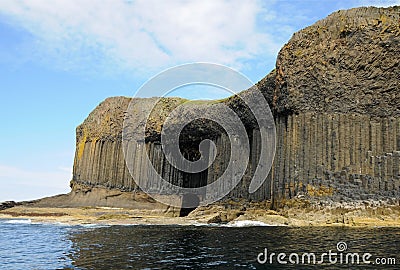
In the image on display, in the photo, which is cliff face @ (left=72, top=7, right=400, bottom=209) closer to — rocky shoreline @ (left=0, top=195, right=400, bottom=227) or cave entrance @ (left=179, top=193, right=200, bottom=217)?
rocky shoreline @ (left=0, top=195, right=400, bottom=227)

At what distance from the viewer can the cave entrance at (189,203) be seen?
5203 centimetres

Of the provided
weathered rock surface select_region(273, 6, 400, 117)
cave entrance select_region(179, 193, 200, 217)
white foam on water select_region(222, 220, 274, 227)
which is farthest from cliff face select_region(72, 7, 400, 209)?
cave entrance select_region(179, 193, 200, 217)

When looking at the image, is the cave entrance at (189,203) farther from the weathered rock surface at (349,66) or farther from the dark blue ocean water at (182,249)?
the dark blue ocean water at (182,249)

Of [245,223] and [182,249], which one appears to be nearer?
[182,249]

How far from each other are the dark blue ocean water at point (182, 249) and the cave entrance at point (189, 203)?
24621 mm

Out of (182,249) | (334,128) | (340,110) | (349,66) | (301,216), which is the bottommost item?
(182,249)

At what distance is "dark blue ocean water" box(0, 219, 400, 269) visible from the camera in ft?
52.3

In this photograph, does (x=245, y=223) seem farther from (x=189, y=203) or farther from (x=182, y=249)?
(x=189, y=203)

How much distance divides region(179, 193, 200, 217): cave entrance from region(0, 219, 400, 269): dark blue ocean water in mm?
24621

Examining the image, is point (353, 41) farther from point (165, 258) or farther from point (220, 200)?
point (165, 258)

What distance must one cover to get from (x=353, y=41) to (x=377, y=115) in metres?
6.14

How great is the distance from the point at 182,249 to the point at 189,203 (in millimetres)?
33622

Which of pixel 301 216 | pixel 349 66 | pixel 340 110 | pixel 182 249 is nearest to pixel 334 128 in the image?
pixel 340 110

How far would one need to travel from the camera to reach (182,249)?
20.0 m
